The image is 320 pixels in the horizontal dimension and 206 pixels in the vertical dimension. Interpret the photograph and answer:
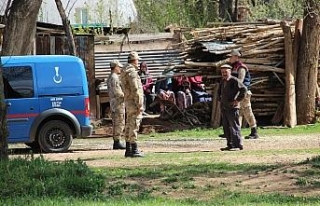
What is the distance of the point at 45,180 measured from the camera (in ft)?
32.8

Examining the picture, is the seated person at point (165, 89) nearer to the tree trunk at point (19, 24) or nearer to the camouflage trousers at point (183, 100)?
the camouflage trousers at point (183, 100)

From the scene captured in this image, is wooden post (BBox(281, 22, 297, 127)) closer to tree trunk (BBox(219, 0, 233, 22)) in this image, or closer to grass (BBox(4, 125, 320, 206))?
grass (BBox(4, 125, 320, 206))

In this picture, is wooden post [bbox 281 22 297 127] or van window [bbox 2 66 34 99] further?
wooden post [bbox 281 22 297 127]

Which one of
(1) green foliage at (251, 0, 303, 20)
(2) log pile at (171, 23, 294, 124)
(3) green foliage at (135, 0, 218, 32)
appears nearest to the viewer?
(2) log pile at (171, 23, 294, 124)

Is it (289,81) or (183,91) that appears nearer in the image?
(289,81)

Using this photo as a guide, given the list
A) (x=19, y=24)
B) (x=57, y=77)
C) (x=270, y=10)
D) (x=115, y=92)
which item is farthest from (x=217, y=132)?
(x=270, y=10)

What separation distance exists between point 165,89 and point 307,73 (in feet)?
13.9

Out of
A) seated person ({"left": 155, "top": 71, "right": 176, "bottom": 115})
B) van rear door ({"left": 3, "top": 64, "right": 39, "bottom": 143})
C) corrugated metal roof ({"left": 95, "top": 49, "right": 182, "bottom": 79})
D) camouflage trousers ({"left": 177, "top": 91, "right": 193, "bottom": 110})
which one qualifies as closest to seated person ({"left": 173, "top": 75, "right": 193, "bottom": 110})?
camouflage trousers ({"left": 177, "top": 91, "right": 193, "bottom": 110})

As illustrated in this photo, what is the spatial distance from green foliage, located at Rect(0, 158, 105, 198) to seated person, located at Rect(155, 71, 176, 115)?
486 inches

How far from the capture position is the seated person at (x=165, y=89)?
23.0 meters

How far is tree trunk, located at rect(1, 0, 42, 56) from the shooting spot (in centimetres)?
1891

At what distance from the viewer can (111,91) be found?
58.2ft

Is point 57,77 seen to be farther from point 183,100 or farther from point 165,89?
point 165,89

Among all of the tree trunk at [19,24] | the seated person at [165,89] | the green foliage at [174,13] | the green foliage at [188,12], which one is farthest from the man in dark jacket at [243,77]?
the green foliage at [174,13]
